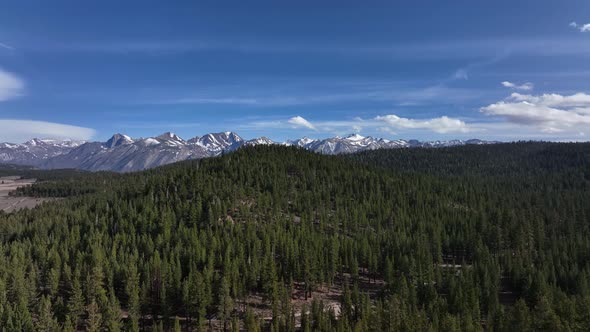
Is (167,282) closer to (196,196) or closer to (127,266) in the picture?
(127,266)

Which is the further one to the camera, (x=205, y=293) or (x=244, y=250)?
(x=244, y=250)

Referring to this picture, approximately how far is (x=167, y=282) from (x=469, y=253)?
120102 millimetres

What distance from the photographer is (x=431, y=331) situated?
73188mm

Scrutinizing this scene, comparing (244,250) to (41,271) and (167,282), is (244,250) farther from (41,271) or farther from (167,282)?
(41,271)

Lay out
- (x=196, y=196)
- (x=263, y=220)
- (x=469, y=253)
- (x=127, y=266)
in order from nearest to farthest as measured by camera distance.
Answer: (x=127, y=266) → (x=469, y=253) → (x=263, y=220) → (x=196, y=196)

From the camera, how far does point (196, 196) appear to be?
632ft

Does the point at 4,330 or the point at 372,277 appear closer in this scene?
the point at 4,330

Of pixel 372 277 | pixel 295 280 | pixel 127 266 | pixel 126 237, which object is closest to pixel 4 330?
pixel 127 266

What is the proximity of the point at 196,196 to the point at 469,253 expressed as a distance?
13061 cm

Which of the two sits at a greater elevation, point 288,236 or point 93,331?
point 288,236

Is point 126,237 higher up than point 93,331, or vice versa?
point 126,237

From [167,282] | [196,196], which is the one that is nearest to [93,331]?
[167,282]

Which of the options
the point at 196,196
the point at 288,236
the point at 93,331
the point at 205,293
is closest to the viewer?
the point at 93,331

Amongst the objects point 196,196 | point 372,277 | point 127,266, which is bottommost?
point 372,277
